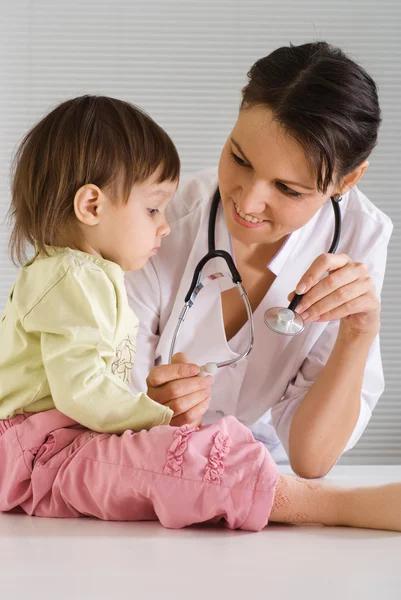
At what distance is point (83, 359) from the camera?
1.29 metres

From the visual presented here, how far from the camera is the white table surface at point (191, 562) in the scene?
977 mm

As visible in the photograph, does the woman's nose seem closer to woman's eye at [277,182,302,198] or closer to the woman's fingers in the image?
woman's eye at [277,182,302,198]

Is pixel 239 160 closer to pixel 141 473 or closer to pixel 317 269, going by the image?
pixel 317 269

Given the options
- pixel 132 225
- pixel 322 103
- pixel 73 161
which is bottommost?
pixel 132 225

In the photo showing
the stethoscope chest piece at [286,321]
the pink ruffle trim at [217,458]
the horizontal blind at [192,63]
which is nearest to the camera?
the pink ruffle trim at [217,458]

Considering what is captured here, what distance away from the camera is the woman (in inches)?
57.2

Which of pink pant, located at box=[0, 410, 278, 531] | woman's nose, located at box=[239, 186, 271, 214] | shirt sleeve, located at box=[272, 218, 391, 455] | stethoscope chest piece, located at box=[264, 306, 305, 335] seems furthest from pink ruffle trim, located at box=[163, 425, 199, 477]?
shirt sleeve, located at box=[272, 218, 391, 455]

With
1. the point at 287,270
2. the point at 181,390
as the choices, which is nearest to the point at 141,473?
the point at 181,390

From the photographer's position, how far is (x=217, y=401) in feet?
6.12

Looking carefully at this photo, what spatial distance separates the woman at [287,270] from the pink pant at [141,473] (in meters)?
0.15

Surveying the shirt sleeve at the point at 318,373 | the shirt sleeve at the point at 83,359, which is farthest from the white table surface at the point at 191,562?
the shirt sleeve at the point at 318,373

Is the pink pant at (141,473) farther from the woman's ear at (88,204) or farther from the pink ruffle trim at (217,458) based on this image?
the woman's ear at (88,204)

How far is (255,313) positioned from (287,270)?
0.38 ft

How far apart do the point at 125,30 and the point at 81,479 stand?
2.57 meters
